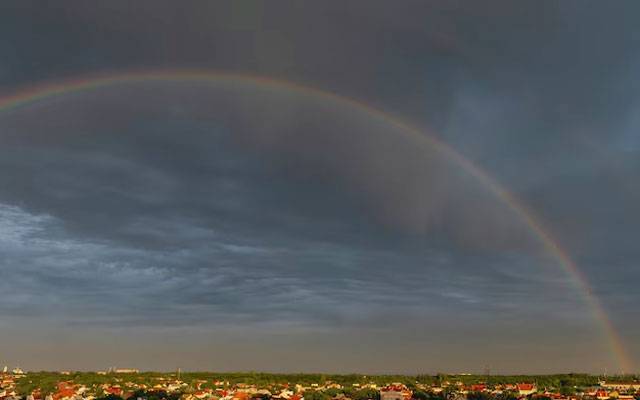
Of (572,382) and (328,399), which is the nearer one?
(328,399)

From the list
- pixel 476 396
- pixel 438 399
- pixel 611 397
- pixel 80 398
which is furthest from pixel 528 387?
pixel 80 398

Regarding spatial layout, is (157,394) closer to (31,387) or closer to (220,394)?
(220,394)

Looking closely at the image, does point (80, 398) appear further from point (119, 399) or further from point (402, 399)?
point (402, 399)

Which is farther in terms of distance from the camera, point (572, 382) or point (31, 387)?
point (572, 382)

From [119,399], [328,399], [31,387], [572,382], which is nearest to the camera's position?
[119,399]

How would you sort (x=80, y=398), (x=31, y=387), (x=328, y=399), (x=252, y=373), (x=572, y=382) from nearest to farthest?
1. (x=80, y=398)
2. (x=328, y=399)
3. (x=31, y=387)
4. (x=572, y=382)
5. (x=252, y=373)

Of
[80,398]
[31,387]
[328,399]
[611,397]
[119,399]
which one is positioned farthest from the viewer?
[31,387]

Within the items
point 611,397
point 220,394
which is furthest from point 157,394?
point 611,397

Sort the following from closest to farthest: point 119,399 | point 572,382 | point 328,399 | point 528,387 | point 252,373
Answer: point 119,399 < point 328,399 < point 528,387 < point 572,382 < point 252,373
